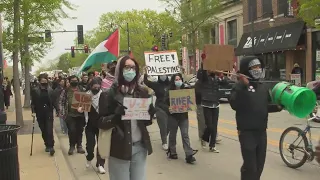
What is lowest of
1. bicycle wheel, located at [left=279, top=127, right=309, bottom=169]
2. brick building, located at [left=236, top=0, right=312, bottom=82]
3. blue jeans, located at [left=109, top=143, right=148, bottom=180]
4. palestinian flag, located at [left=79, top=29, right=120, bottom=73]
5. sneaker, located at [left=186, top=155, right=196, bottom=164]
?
sneaker, located at [left=186, top=155, right=196, bottom=164]

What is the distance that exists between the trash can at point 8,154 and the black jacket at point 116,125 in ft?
3.92

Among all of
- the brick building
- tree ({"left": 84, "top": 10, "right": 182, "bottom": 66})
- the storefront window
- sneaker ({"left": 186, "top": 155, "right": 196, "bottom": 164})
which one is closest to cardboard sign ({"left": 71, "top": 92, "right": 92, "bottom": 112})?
sneaker ({"left": 186, "top": 155, "right": 196, "bottom": 164})

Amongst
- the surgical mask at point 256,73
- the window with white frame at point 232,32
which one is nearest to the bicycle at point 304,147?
the surgical mask at point 256,73

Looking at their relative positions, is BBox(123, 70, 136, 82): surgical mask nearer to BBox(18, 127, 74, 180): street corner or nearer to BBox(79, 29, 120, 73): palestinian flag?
BBox(18, 127, 74, 180): street corner

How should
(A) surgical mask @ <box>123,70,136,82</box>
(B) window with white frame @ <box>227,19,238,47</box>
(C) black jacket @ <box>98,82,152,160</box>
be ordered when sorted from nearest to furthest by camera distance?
(C) black jacket @ <box>98,82,152,160</box>
(A) surgical mask @ <box>123,70,136,82</box>
(B) window with white frame @ <box>227,19,238,47</box>

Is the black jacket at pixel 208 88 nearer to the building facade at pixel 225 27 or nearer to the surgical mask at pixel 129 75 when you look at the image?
the surgical mask at pixel 129 75

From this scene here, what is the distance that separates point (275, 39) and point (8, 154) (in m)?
25.5

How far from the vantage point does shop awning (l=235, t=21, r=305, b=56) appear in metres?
25.6

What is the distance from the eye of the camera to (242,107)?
4961 millimetres

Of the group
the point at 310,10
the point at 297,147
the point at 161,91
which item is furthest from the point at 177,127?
the point at 310,10

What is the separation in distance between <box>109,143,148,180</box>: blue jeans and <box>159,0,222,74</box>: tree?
98.9ft

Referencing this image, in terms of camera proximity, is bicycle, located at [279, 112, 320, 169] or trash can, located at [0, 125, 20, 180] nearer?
trash can, located at [0, 125, 20, 180]

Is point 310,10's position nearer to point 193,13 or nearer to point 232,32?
point 193,13

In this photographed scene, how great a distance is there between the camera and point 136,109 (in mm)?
3934
